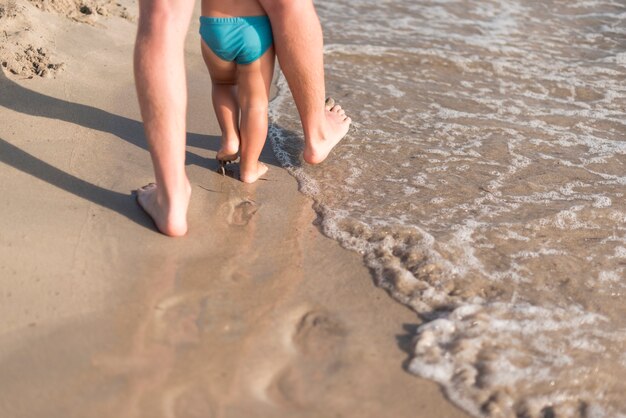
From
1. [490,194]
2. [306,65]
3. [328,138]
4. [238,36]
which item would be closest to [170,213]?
[238,36]

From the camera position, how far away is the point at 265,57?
2.88 meters

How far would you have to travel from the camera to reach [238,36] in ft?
9.12

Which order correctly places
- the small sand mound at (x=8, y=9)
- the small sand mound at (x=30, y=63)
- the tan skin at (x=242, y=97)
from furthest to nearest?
the small sand mound at (x=8, y=9) < the small sand mound at (x=30, y=63) < the tan skin at (x=242, y=97)

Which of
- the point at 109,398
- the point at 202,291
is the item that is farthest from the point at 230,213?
the point at 109,398

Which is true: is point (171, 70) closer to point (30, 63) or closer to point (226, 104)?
point (226, 104)

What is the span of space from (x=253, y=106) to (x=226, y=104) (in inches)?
6.6

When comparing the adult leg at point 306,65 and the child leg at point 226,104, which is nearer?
the adult leg at point 306,65

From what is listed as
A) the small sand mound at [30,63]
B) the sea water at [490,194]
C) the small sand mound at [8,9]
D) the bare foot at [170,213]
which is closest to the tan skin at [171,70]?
the bare foot at [170,213]

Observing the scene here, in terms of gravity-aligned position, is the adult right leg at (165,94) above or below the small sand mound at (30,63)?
above

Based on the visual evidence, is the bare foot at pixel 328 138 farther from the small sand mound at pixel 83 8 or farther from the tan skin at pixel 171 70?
the small sand mound at pixel 83 8

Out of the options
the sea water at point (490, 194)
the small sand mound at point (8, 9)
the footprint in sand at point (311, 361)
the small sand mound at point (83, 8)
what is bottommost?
the sea water at point (490, 194)

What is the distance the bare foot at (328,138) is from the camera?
3209mm

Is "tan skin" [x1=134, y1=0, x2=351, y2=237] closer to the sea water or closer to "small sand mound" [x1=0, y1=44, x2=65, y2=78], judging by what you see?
the sea water

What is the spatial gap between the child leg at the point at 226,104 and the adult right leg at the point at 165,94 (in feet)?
1.44
